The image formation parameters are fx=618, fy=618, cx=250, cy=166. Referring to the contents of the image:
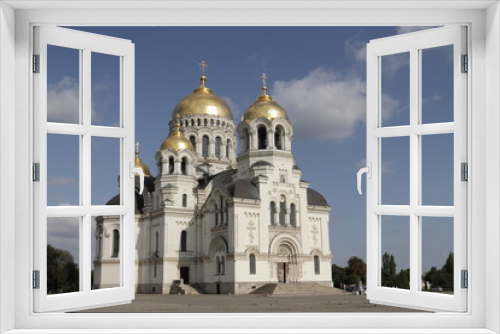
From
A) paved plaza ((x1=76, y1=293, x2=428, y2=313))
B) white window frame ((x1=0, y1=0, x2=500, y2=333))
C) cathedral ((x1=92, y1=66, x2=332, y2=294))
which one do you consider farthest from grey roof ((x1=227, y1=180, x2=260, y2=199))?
white window frame ((x1=0, y1=0, x2=500, y2=333))

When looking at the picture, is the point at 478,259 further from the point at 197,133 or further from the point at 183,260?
the point at 197,133

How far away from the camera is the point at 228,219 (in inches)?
797

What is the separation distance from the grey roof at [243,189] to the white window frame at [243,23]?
1766 centimetres

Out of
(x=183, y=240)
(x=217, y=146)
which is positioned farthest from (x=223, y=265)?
(x=217, y=146)

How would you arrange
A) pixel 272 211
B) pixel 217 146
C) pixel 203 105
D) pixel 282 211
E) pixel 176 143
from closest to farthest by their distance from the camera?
pixel 272 211 → pixel 282 211 → pixel 176 143 → pixel 203 105 → pixel 217 146

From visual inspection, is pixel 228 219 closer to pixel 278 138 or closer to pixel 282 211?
pixel 282 211

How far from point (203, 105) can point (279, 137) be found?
411 centimetres

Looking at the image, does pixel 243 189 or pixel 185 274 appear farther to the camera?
pixel 185 274

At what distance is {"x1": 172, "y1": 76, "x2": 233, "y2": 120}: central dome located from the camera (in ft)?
79.0

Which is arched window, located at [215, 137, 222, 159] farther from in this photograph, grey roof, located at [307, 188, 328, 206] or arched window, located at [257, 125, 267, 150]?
grey roof, located at [307, 188, 328, 206]

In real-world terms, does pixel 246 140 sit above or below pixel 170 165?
above

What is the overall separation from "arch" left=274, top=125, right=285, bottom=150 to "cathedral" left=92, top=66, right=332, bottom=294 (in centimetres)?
4

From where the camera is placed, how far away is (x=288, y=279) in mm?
20375

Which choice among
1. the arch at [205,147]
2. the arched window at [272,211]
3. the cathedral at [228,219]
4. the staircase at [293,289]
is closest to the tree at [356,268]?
the cathedral at [228,219]
